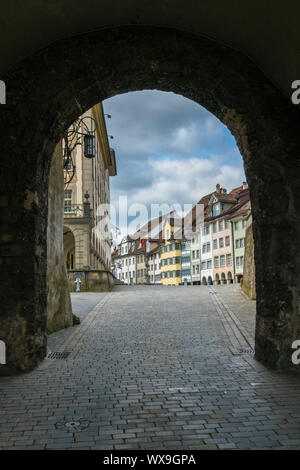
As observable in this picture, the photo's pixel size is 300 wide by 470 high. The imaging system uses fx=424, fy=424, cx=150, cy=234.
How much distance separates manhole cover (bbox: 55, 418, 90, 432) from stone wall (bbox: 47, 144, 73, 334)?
4.94m

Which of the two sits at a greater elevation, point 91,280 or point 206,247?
point 206,247

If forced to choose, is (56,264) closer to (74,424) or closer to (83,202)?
(74,424)

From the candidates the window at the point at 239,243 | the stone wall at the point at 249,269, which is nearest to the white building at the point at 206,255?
the window at the point at 239,243

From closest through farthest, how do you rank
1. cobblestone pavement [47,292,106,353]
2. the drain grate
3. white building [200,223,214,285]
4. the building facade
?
the drain grate, cobblestone pavement [47,292,106,353], white building [200,223,214,285], the building facade

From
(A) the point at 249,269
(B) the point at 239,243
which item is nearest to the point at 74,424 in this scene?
(A) the point at 249,269

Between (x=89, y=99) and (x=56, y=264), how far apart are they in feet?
12.9

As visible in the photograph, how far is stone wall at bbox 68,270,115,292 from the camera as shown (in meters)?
18.4

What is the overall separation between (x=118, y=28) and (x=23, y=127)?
6.69 feet

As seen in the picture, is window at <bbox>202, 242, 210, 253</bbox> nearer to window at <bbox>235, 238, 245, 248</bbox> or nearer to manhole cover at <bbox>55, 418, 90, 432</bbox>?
window at <bbox>235, 238, 245, 248</bbox>

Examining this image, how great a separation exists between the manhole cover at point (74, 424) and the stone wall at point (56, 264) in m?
4.94

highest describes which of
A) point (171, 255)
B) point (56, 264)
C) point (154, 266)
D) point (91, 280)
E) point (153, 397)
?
point (171, 255)

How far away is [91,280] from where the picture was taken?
60.9ft

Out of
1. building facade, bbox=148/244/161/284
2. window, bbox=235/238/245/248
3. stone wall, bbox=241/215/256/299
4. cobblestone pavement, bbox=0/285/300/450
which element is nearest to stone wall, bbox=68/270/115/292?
stone wall, bbox=241/215/256/299

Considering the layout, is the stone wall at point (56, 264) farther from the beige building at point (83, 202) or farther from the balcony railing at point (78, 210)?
the balcony railing at point (78, 210)
